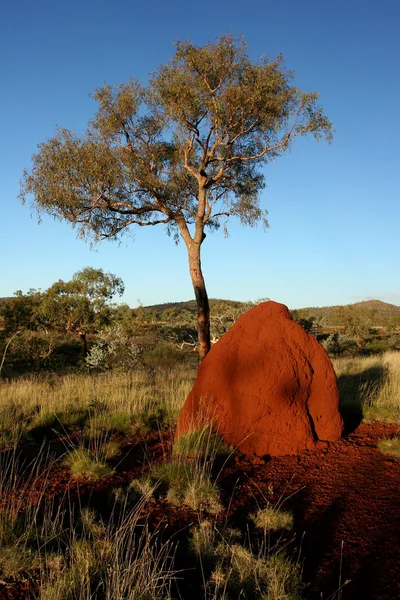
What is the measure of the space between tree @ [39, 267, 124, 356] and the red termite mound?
20.1 metres

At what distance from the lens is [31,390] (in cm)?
1043

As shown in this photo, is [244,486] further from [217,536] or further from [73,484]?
[73,484]

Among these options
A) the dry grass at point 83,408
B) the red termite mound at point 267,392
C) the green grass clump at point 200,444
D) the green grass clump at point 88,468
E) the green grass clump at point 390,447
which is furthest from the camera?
the dry grass at point 83,408

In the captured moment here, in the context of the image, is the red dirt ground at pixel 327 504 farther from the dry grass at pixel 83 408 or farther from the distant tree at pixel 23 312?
the distant tree at pixel 23 312

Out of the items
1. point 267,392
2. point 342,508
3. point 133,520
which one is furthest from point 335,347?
point 133,520

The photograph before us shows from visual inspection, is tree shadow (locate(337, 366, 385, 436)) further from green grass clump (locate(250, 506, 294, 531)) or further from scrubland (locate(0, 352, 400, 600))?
green grass clump (locate(250, 506, 294, 531))

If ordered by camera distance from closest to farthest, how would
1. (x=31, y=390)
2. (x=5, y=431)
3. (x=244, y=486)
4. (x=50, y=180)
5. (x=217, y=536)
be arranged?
1. (x=217, y=536)
2. (x=244, y=486)
3. (x=5, y=431)
4. (x=31, y=390)
5. (x=50, y=180)

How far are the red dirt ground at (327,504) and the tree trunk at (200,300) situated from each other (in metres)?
6.89

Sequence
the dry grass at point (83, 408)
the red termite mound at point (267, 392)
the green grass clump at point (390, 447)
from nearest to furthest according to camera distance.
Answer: the green grass clump at point (390, 447) → the red termite mound at point (267, 392) → the dry grass at point (83, 408)

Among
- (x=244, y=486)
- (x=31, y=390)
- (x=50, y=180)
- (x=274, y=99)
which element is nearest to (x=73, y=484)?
(x=244, y=486)

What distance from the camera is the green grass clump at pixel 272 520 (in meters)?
4.17

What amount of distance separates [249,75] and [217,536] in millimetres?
12494

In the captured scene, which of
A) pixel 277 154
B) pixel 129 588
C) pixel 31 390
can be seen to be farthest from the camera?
pixel 277 154

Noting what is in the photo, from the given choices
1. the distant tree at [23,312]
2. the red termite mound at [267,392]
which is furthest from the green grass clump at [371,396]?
the distant tree at [23,312]
